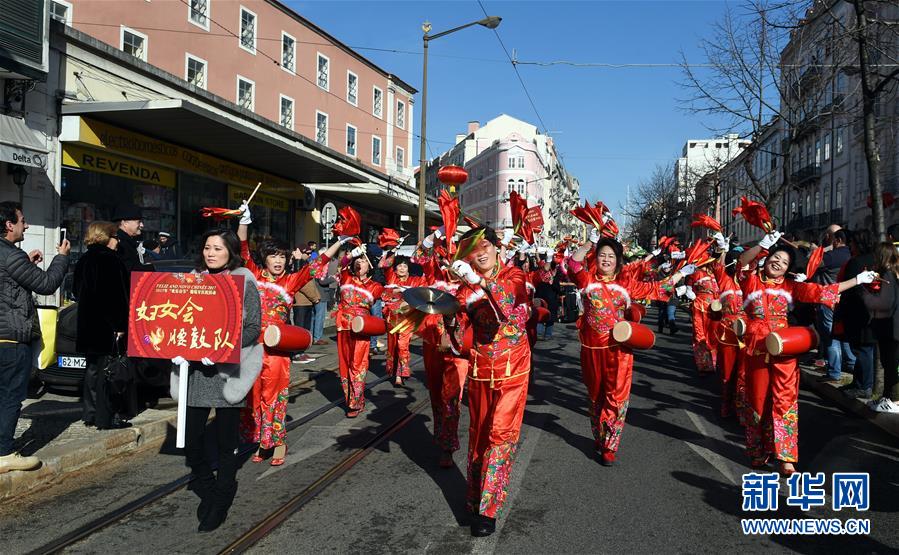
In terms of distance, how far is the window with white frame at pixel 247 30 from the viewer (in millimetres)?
22781

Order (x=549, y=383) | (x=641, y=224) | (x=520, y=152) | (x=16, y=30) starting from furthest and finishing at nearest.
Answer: (x=520, y=152), (x=641, y=224), (x=16, y=30), (x=549, y=383)

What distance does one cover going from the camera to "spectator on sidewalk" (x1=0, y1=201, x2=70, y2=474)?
5.02 metres

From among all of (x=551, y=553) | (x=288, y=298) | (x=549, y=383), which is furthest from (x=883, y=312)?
(x=288, y=298)

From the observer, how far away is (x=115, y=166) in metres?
14.7

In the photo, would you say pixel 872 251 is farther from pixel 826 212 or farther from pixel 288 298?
pixel 826 212

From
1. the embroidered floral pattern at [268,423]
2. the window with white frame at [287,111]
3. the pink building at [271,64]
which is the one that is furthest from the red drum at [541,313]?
the window with white frame at [287,111]

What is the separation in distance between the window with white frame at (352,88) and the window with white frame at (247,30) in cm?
754

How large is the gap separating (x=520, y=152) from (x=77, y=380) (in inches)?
2638

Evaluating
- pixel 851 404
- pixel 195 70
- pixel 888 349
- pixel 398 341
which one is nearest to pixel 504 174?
pixel 195 70

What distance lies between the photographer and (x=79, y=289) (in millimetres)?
6316

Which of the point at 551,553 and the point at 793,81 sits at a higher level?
the point at 793,81

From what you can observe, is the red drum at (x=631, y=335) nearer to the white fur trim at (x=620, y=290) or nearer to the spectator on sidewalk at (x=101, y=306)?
the white fur trim at (x=620, y=290)

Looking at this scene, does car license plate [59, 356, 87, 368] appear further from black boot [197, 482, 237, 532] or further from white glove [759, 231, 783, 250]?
white glove [759, 231, 783, 250]

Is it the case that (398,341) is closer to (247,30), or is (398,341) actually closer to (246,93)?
(246,93)
